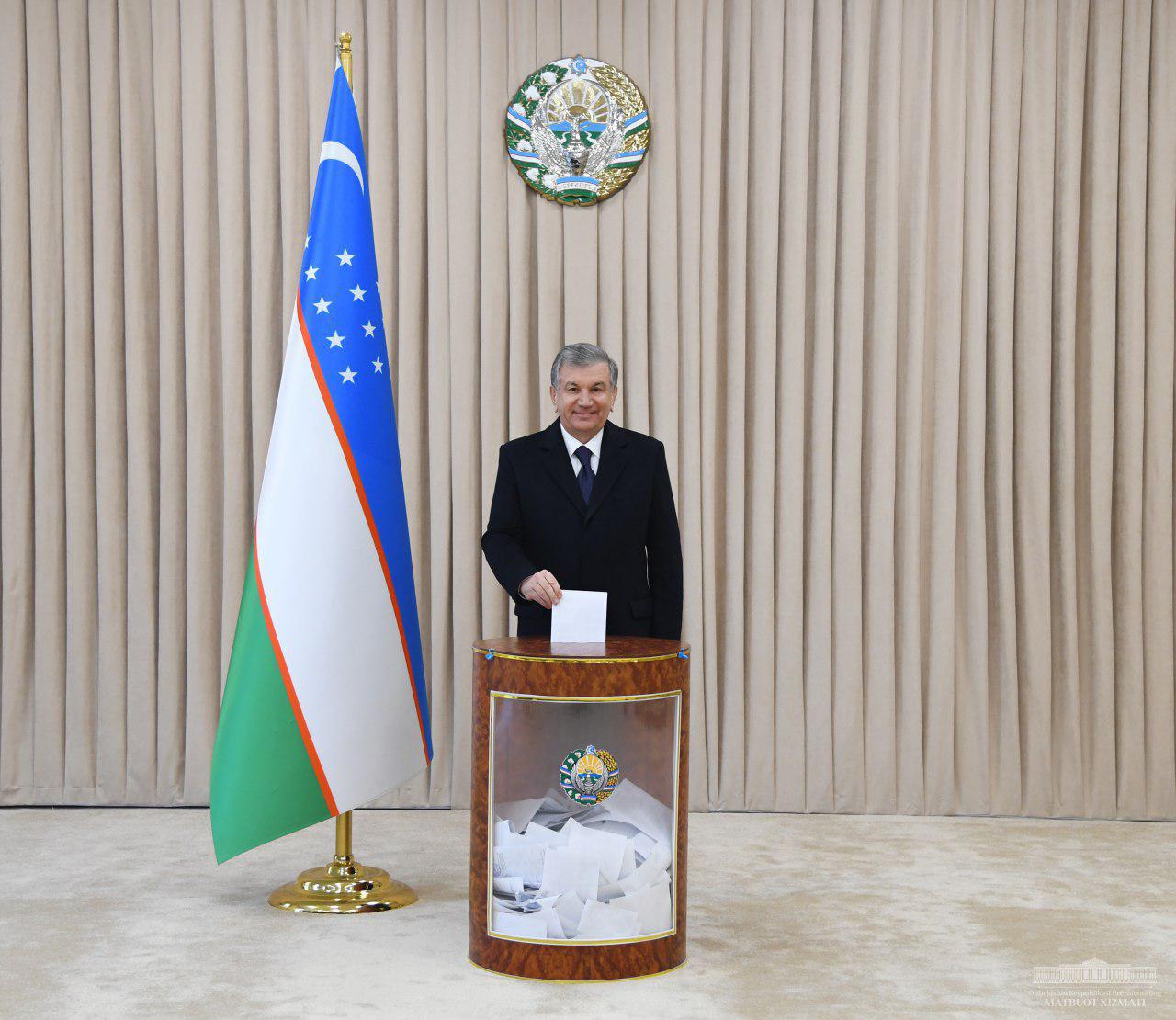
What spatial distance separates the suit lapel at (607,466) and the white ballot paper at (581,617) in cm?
40

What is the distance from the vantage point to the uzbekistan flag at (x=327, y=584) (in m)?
3.11

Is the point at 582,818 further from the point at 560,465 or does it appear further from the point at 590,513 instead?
the point at 560,465

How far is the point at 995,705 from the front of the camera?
448 centimetres

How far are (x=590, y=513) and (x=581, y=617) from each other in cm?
43

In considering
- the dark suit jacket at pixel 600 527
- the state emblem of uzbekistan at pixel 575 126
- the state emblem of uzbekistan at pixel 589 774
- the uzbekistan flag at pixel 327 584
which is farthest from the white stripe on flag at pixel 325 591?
the state emblem of uzbekistan at pixel 575 126

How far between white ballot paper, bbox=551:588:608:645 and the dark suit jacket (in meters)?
0.32

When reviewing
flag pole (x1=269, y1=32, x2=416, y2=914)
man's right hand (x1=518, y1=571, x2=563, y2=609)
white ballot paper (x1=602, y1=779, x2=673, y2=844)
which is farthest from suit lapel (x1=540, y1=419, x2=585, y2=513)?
flag pole (x1=269, y1=32, x2=416, y2=914)

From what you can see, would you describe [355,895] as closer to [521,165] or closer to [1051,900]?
[1051,900]

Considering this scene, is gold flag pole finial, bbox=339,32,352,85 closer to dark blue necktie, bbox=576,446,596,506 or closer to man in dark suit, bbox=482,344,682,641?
man in dark suit, bbox=482,344,682,641

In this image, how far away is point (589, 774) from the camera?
2.61 metres

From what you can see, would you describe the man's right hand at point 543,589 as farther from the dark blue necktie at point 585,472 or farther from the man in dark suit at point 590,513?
the dark blue necktie at point 585,472

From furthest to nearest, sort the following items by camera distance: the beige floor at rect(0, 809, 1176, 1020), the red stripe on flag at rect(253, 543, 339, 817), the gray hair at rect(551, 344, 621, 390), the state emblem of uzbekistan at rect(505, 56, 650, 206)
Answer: the state emblem of uzbekistan at rect(505, 56, 650, 206), the red stripe on flag at rect(253, 543, 339, 817), the gray hair at rect(551, 344, 621, 390), the beige floor at rect(0, 809, 1176, 1020)

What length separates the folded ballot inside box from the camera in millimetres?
2619

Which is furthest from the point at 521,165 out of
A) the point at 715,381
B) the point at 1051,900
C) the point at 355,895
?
the point at 1051,900
